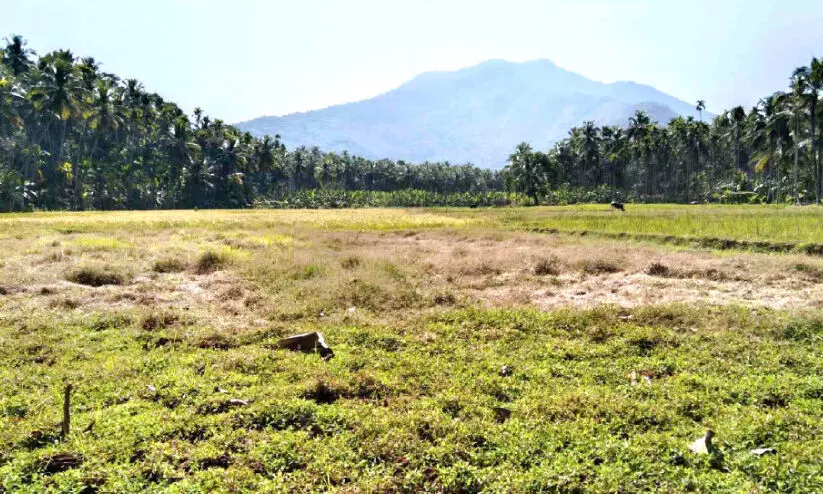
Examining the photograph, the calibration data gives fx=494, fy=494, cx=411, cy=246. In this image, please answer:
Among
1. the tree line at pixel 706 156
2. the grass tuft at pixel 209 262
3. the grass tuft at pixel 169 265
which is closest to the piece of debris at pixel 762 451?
the grass tuft at pixel 209 262

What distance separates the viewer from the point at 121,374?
741 centimetres

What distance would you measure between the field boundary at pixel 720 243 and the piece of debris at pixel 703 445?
16858 millimetres

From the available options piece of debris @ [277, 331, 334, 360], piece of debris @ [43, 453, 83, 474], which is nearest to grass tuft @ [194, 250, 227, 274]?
piece of debris @ [277, 331, 334, 360]

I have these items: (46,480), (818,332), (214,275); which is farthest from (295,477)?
(214,275)

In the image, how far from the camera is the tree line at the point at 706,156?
57.0 meters

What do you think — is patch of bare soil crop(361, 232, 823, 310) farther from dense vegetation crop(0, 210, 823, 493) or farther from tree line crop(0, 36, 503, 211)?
tree line crop(0, 36, 503, 211)

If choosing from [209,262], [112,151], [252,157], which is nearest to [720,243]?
[209,262]

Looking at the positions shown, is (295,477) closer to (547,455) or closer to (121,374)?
(547,455)

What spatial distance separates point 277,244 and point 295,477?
19396mm

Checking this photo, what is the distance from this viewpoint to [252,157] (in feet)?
341

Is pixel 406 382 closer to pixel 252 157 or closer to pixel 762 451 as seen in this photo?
pixel 762 451

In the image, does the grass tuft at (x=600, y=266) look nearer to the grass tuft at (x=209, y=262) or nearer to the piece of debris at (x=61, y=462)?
the grass tuft at (x=209, y=262)

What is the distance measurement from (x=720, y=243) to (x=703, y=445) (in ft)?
63.2

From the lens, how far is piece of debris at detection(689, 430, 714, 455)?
5263 mm
